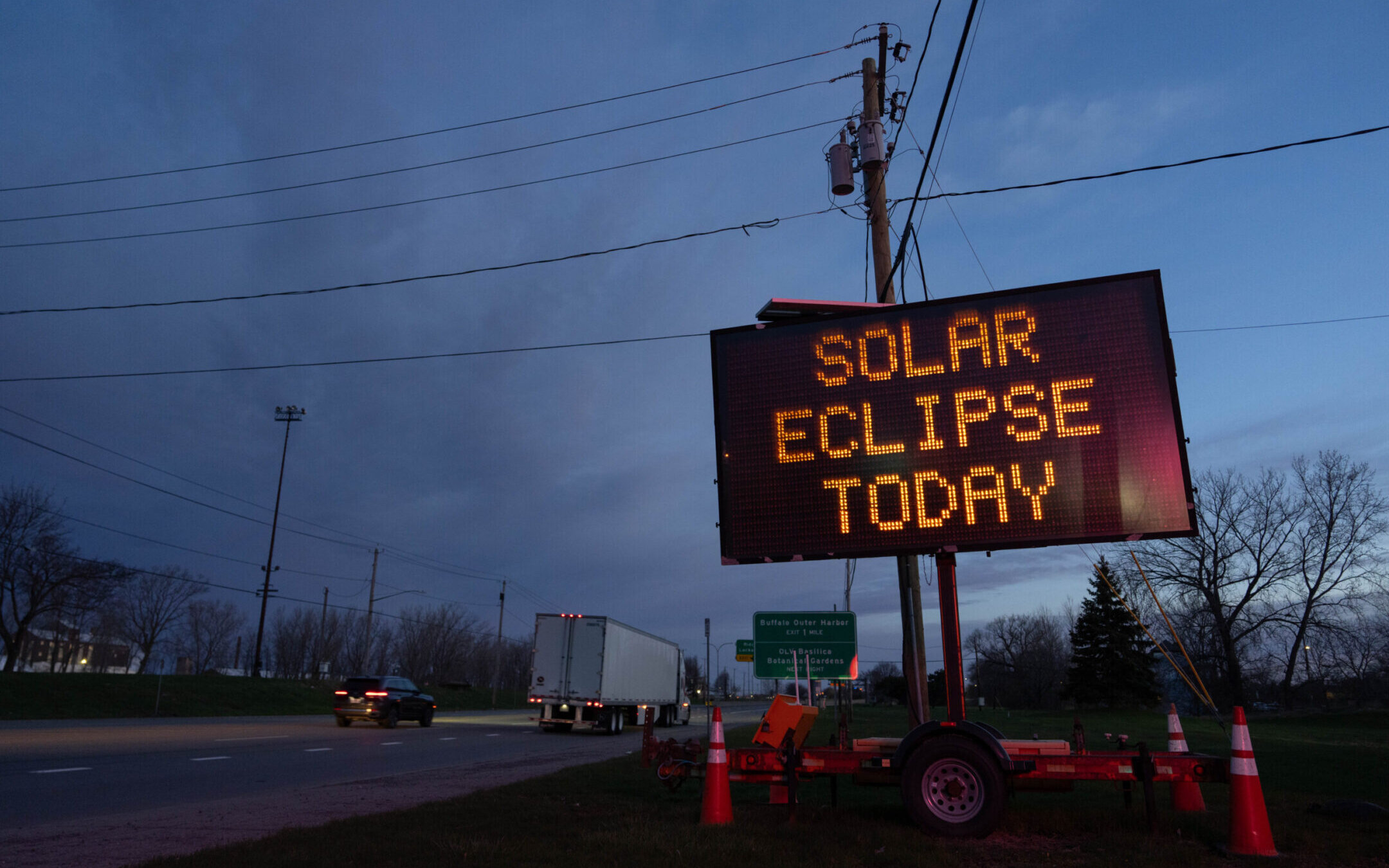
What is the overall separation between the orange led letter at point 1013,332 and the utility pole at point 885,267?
2484mm

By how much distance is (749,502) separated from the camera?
325 inches

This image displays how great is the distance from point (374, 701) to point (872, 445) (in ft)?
75.1

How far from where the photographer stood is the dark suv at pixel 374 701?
25.8 meters

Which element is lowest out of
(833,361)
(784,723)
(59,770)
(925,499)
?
(59,770)

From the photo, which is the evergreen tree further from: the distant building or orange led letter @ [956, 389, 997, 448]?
the distant building

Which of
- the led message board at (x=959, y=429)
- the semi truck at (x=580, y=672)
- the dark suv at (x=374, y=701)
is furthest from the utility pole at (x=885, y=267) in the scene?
the dark suv at (x=374, y=701)

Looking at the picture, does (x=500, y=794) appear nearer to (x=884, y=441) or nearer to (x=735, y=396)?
(x=735, y=396)

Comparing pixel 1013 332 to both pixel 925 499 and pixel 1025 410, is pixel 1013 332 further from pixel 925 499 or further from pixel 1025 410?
pixel 925 499

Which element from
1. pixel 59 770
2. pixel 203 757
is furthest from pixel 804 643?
pixel 59 770

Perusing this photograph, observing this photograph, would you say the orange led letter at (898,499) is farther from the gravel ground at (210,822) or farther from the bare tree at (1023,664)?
the bare tree at (1023,664)

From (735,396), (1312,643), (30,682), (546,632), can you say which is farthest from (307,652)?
(735,396)

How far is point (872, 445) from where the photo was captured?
8023 mm

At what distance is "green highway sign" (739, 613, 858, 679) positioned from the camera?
1507 cm

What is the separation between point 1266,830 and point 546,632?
23.8 m
